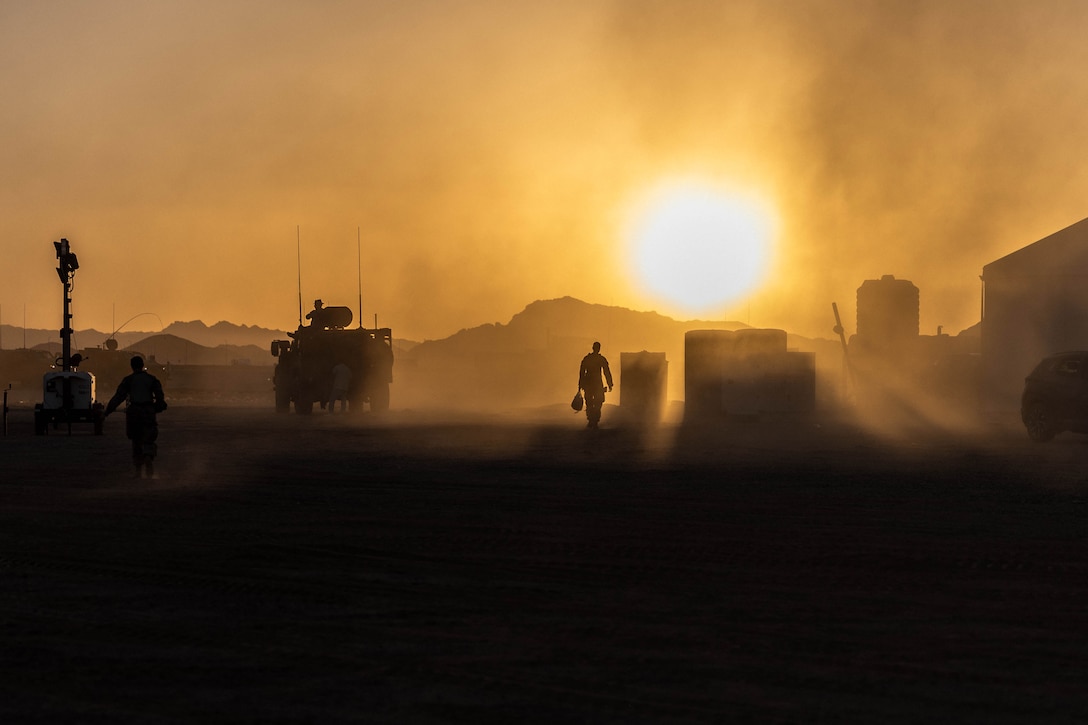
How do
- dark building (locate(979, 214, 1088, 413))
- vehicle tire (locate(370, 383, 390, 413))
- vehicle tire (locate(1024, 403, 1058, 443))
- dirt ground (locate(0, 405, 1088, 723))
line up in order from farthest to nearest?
dark building (locate(979, 214, 1088, 413)) < vehicle tire (locate(370, 383, 390, 413)) < vehicle tire (locate(1024, 403, 1058, 443)) < dirt ground (locate(0, 405, 1088, 723))

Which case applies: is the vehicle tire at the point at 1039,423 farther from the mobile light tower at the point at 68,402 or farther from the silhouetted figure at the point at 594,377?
the mobile light tower at the point at 68,402

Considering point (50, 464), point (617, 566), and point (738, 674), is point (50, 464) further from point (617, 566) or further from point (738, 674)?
point (738, 674)

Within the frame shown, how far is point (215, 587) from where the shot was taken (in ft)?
30.2

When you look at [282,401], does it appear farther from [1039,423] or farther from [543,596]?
[543,596]

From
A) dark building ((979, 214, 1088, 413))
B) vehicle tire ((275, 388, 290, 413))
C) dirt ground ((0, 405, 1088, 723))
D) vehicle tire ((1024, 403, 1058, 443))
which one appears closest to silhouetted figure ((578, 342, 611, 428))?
vehicle tire ((1024, 403, 1058, 443))

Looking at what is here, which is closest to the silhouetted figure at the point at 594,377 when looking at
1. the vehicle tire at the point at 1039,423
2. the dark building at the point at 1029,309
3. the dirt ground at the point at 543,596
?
the vehicle tire at the point at 1039,423

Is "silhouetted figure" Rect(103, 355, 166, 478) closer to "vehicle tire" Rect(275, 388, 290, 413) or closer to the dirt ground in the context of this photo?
the dirt ground

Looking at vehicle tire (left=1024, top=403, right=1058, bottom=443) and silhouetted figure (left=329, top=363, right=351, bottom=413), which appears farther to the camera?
silhouetted figure (left=329, top=363, right=351, bottom=413)

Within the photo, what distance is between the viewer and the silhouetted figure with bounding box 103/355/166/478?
17.0 meters

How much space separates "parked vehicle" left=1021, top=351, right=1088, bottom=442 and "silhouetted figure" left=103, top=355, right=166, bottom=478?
15.5m

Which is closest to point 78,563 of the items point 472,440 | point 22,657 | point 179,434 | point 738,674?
point 22,657

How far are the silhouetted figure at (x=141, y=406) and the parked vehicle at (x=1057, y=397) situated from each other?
15489 mm

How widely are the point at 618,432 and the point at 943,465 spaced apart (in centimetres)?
1027

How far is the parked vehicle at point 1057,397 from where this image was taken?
81.0ft
